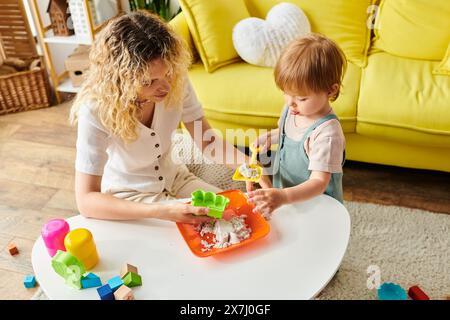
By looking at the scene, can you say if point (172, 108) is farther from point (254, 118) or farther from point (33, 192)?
point (33, 192)

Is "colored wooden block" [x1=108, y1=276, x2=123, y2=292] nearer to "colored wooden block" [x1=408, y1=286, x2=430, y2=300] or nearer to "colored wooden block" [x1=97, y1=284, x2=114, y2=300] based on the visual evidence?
"colored wooden block" [x1=97, y1=284, x2=114, y2=300]

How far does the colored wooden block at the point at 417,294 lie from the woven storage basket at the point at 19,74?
2365 mm

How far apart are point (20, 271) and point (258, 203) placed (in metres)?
1.13

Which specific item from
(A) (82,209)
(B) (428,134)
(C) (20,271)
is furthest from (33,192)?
(B) (428,134)

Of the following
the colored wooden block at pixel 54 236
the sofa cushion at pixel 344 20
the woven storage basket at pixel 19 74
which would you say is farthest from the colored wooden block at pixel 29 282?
the sofa cushion at pixel 344 20

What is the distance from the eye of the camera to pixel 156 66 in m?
1.14

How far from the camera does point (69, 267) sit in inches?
39.0

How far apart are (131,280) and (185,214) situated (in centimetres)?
23

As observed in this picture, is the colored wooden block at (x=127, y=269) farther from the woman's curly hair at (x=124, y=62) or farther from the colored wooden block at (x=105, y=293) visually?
the woman's curly hair at (x=124, y=62)

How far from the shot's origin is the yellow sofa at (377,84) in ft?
5.95

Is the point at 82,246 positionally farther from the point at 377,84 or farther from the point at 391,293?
the point at 377,84

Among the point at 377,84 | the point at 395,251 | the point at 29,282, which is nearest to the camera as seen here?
the point at 29,282

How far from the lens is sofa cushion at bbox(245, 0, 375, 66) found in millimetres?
2133

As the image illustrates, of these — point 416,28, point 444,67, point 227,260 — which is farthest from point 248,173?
point 416,28
